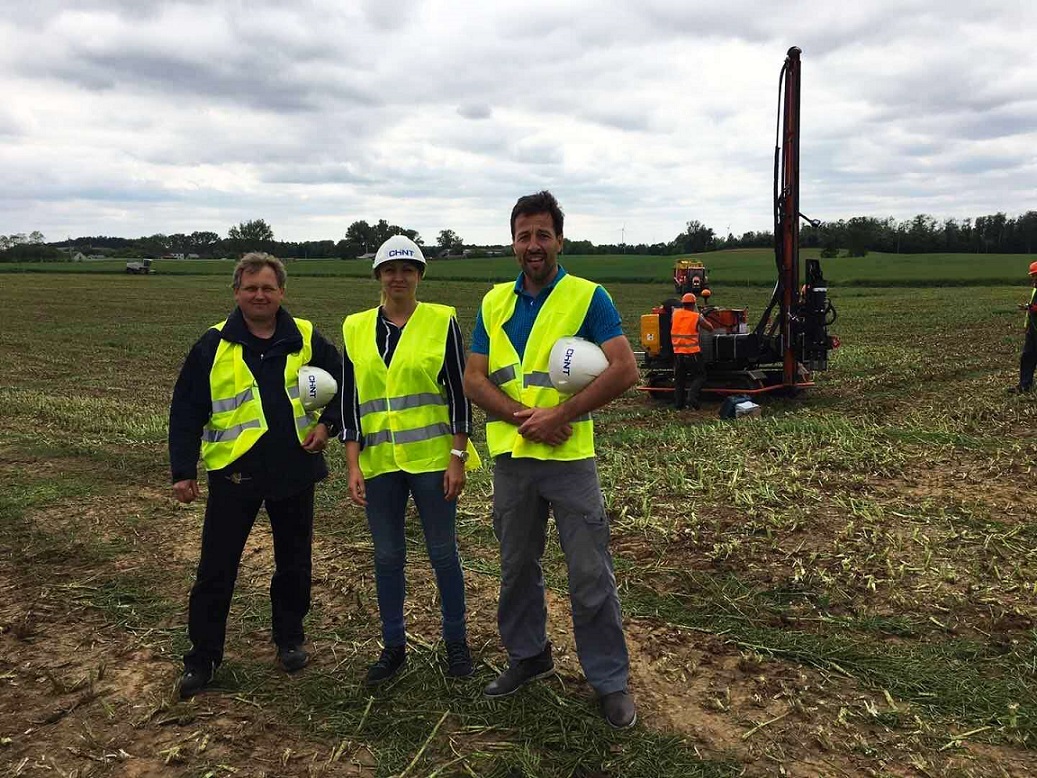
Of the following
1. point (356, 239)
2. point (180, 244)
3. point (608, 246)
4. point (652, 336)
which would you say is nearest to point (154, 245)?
point (180, 244)

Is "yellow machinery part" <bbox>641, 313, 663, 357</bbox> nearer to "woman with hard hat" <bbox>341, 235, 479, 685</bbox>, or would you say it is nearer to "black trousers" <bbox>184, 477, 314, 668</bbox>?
"woman with hard hat" <bbox>341, 235, 479, 685</bbox>

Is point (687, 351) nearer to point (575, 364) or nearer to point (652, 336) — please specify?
point (652, 336)

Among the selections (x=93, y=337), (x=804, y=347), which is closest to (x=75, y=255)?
(x=93, y=337)

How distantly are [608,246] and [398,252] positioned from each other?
341ft

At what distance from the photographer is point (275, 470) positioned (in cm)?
396

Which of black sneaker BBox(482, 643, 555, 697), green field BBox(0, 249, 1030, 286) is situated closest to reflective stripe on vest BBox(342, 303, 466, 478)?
black sneaker BBox(482, 643, 555, 697)

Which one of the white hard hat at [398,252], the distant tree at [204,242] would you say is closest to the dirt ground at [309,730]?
the white hard hat at [398,252]

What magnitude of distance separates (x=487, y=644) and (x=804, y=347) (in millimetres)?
9065

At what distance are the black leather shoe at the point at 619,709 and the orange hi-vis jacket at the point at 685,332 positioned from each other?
8435 mm

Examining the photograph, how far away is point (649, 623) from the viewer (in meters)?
4.57

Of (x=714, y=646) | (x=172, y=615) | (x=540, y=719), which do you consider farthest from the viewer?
(x=172, y=615)

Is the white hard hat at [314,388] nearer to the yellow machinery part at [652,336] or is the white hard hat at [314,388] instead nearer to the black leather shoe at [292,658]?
the black leather shoe at [292,658]

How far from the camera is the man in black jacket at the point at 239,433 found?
13.0 feet

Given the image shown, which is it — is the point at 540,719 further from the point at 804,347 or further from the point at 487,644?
the point at 804,347
